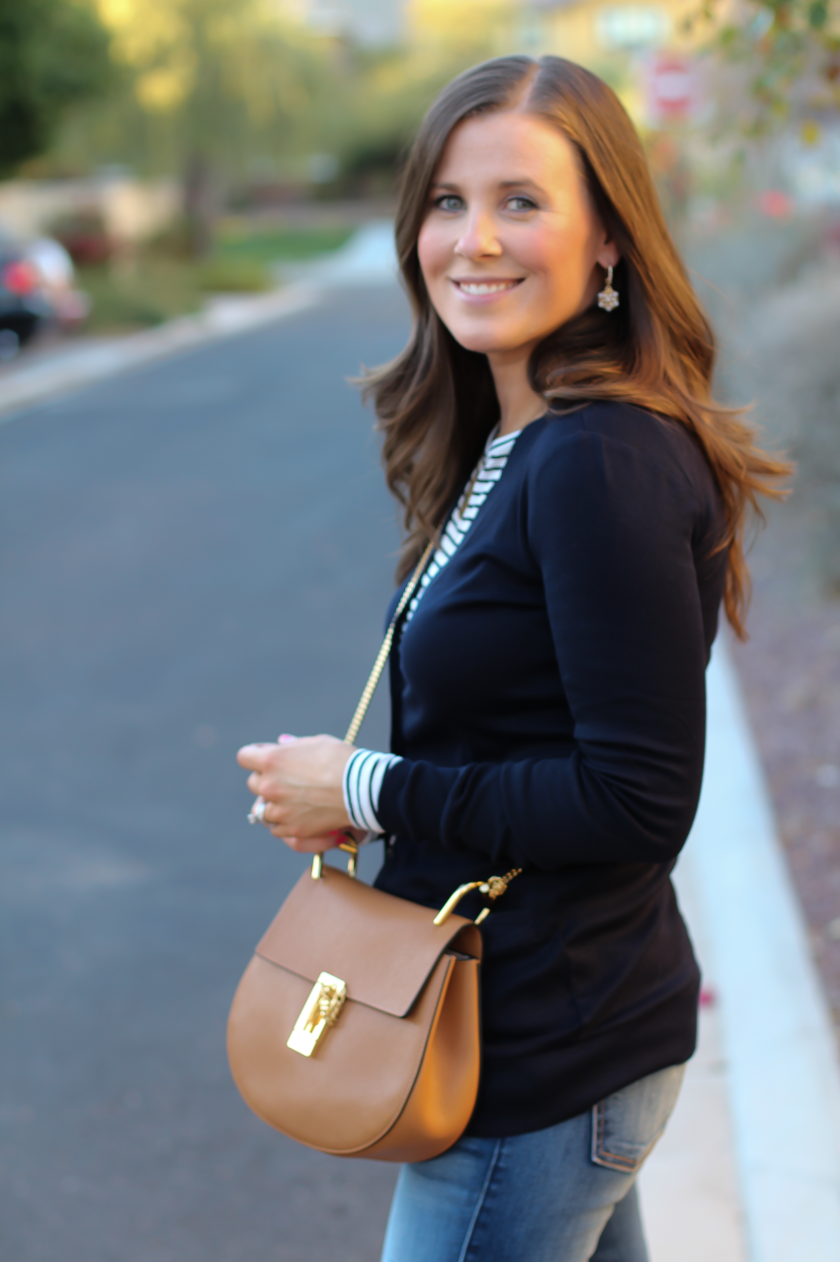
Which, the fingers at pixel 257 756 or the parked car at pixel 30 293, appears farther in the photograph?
the parked car at pixel 30 293

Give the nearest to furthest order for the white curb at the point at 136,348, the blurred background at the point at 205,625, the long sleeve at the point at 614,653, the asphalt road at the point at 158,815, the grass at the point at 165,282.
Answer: the long sleeve at the point at 614,653 < the asphalt road at the point at 158,815 < the blurred background at the point at 205,625 < the white curb at the point at 136,348 < the grass at the point at 165,282

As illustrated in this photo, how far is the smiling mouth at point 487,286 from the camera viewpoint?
1.48 meters

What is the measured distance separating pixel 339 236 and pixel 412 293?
157 ft

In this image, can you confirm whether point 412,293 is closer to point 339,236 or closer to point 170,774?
point 170,774

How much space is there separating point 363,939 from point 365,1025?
10 cm

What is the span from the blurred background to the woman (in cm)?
38

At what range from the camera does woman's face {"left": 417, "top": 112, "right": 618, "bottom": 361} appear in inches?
56.7

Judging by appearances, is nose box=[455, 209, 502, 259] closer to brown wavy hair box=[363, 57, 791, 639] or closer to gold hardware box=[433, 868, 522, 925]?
brown wavy hair box=[363, 57, 791, 639]

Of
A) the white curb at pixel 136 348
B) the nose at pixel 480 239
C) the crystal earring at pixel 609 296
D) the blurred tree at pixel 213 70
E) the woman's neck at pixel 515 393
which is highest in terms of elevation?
the blurred tree at pixel 213 70

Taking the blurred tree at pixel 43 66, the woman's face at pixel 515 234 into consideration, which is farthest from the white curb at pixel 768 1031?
the blurred tree at pixel 43 66

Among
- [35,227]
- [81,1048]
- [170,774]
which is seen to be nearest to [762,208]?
[170,774]

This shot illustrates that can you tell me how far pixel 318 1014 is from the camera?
145 centimetres

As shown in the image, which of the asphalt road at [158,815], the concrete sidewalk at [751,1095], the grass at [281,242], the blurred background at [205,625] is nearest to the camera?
the concrete sidewalk at [751,1095]

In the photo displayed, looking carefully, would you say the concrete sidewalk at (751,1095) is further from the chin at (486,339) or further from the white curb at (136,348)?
the white curb at (136,348)
